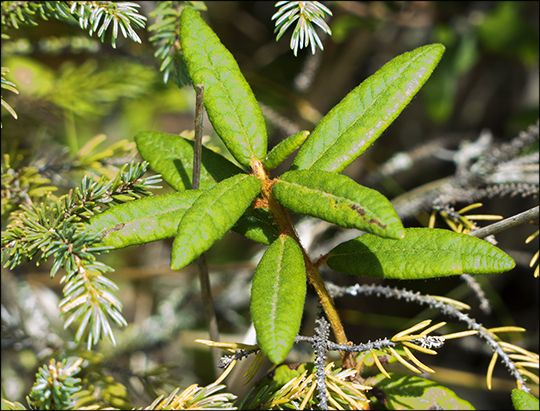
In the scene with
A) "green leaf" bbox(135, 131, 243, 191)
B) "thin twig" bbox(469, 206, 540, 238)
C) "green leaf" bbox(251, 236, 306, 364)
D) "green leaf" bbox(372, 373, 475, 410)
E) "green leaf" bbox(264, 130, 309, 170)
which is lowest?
"green leaf" bbox(372, 373, 475, 410)

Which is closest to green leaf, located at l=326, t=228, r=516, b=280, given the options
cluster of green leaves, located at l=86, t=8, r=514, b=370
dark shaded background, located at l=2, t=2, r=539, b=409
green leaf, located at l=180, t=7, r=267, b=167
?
cluster of green leaves, located at l=86, t=8, r=514, b=370

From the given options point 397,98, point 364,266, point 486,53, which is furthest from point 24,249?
point 486,53

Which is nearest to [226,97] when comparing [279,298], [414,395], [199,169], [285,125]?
[199,169]

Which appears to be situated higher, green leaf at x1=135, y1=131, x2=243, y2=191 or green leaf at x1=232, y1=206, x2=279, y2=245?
green leaf at x1=135, y1=131, x2=243, y2=191

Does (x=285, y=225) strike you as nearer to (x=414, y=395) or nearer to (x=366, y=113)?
(x=366, y=113)

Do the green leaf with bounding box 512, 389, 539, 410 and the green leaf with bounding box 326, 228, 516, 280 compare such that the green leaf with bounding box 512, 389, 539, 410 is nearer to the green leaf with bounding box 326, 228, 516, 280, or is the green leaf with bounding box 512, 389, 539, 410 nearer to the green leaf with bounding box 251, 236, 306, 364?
the green leaf with bounding box 326, 228, 516, 280

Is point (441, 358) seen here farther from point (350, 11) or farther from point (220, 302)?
point (350, 11)

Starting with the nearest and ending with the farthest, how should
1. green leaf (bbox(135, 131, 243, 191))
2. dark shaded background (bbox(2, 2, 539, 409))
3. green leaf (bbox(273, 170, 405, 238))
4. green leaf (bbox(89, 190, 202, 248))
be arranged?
1. green leaf (bbox(273, 170, 405, 238))
2. green leaf (bbox(89, 190, 202, 248))
3. green leaf (bbox(135, 131, 243, 191))
4. dark shaded background (bbox(2, 2, 539, 409))

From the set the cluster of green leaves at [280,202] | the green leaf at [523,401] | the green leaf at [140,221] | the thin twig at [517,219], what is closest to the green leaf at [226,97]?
the cluster of green leaves at [280,202]

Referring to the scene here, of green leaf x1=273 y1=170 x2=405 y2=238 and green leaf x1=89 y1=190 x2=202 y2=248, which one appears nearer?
green leaf x1=273 y1=170 x2=405 y2=238
